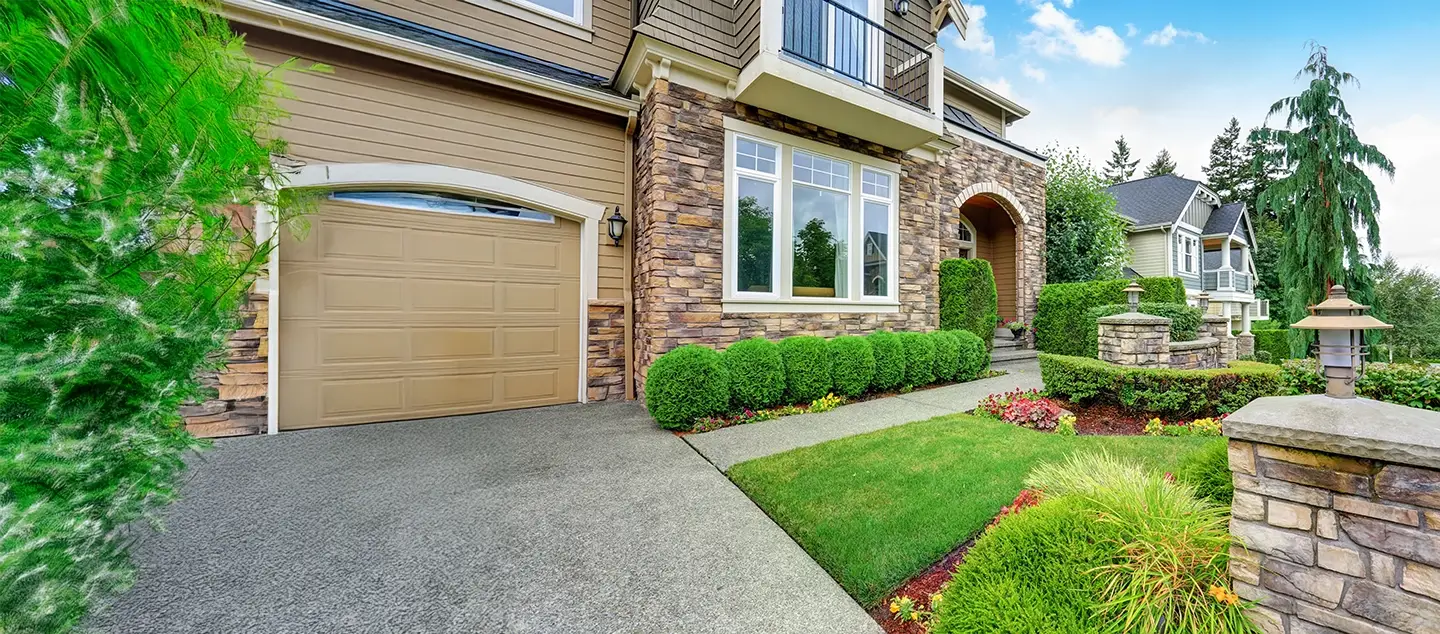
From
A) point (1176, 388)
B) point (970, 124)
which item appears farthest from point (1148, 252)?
point (1176, 388)

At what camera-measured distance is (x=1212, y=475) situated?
197 centimetres

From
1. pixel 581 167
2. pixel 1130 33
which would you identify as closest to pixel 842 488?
pixel 581 167

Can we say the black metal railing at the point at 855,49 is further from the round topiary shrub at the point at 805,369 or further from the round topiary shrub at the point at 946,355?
the round topiary shrub at the point at 805,369

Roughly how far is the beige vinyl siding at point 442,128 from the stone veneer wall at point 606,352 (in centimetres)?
23

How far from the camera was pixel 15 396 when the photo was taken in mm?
959

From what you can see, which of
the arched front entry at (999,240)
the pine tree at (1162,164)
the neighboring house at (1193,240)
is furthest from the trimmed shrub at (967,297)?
the pine tree at (1162,164)

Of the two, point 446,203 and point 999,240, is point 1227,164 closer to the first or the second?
point 999,240

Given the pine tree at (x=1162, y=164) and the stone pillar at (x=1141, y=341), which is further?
the pine tree at (x=1162, y=164)

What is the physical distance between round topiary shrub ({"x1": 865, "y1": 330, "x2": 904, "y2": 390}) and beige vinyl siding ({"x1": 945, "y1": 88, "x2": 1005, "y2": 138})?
6.53 m

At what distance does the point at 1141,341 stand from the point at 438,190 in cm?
757

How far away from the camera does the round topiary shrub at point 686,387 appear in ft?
14.3

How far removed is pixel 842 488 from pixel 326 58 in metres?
5.81

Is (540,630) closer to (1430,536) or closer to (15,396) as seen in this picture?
(15,396)

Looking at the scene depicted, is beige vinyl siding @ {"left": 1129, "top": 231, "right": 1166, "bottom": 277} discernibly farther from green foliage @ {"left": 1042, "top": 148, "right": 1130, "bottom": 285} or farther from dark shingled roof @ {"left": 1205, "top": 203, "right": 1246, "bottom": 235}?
green foliage @ {"left": 1042, "top": 148, "right": 1130, "bottom": 285}
